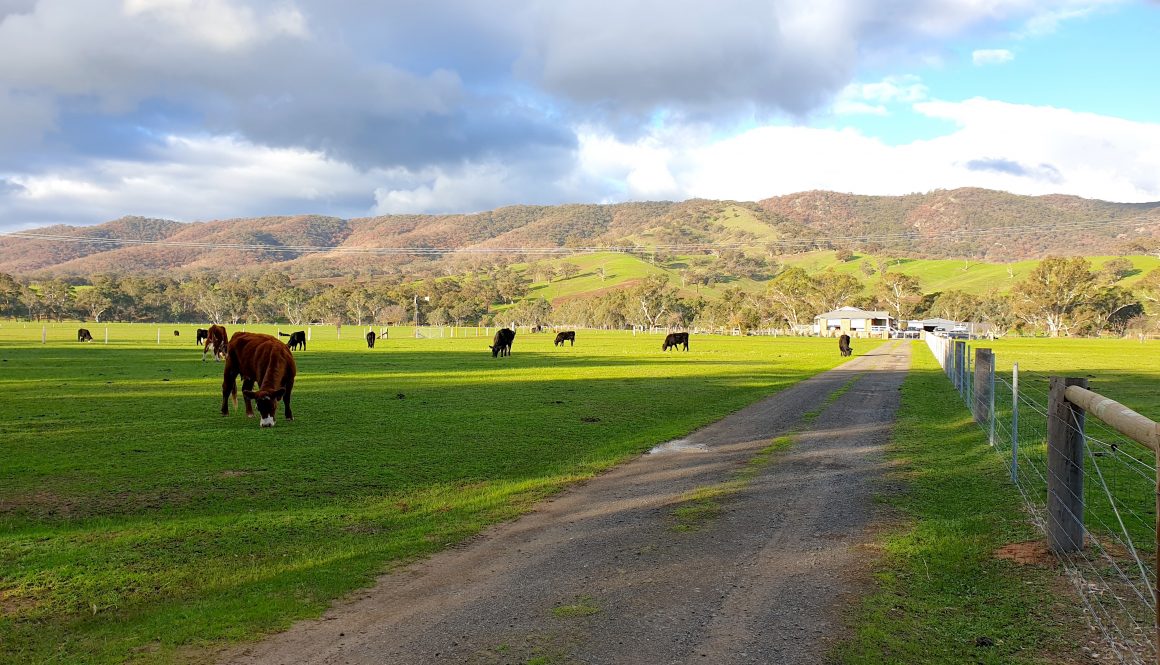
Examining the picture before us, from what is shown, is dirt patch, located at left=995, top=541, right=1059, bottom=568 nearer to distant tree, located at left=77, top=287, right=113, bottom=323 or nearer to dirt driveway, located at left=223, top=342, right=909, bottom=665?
dirt driveway, located at left=223, top=342, right=909, bottom=665

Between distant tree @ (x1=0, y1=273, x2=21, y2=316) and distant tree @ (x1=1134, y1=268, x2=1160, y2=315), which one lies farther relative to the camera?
distant tree @ (x1=0, y1=273, x2=21, y2=316)

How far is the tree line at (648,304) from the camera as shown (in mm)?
131000

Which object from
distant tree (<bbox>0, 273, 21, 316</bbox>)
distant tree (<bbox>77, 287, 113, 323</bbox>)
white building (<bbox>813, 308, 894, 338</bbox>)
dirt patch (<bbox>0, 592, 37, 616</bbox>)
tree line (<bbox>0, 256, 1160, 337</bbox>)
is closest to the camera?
dirt patch (<bbox>0, 592, 37, 616</bbox>)

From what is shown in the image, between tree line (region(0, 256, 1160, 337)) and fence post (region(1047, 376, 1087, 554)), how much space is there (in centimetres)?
14298

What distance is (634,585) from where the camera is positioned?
255 inches

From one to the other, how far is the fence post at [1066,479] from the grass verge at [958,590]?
0.55m

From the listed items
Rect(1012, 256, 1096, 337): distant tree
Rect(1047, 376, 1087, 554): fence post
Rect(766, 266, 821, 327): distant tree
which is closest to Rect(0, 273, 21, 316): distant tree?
Rect(766, 266, 821, 327): distant tree

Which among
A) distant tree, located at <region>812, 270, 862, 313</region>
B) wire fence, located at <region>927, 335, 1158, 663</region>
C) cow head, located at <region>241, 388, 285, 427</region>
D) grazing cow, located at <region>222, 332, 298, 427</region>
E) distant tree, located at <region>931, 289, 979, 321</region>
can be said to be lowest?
wire fence, located at <region>927, 335, 1158, 663</region>

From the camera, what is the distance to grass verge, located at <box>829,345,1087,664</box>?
17.1 feet

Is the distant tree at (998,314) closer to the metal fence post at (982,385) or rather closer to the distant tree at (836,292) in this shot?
the distant tree at (836,292)

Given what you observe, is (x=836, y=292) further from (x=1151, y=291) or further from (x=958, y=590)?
(x=958, y=590)

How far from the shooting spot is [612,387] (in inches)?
1094

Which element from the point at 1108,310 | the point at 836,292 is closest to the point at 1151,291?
the point at 1108,310

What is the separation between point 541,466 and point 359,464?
10.2 ft
